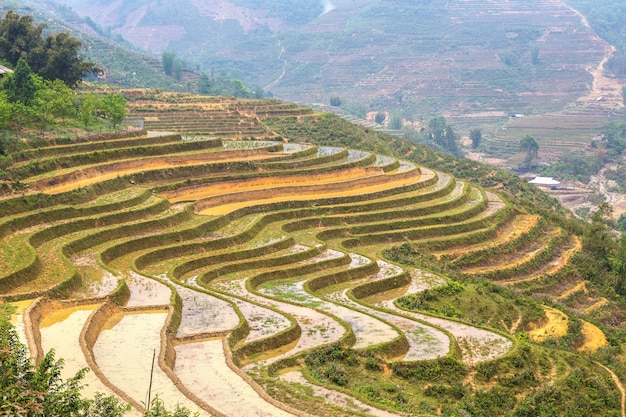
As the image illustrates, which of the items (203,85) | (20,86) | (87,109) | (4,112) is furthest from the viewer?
(203,85)

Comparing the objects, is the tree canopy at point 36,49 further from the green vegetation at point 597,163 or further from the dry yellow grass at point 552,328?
the green vegetation at point 597,163

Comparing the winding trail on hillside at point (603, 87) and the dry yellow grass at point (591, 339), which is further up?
the winding trail on hillside at point (603, 87)

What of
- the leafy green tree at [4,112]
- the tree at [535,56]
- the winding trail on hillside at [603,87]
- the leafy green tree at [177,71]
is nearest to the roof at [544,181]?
the winding trail on hillside at [603,87]

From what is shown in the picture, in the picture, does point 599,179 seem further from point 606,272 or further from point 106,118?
point 106,118

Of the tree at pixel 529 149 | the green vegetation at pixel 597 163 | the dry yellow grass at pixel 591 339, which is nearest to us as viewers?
the dry yellow grass at pixel 591 339

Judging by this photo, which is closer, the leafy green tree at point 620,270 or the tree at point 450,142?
the leafy green tree at point 620,270

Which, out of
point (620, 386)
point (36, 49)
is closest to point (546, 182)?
point (36, 49)

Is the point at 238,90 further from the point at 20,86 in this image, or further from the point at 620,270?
the point at 620,270
